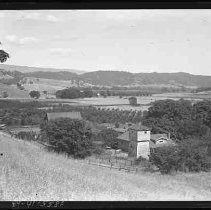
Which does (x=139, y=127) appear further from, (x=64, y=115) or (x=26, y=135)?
(x=26, y=135)

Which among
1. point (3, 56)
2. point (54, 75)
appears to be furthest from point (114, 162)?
point (3, 56)

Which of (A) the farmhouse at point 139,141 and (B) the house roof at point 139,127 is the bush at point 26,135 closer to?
(A) the farmhouse at point 139,141

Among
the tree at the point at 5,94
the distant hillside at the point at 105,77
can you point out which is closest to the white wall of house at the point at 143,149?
the distant hillside at the point at 105,77

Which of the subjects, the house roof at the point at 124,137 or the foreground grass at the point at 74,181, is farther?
the house roof at the point at 124,137

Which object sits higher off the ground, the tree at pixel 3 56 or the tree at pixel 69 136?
the tree at pixel 3 56

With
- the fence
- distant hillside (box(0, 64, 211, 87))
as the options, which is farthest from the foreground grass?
distant hillside (box(0, 64, 211, 87))

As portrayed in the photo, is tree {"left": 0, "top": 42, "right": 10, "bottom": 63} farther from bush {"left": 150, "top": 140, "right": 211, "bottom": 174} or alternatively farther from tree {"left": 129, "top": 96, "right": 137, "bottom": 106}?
bush {"left": 150, "top": 140, "right": 211, "bottom": 174}
